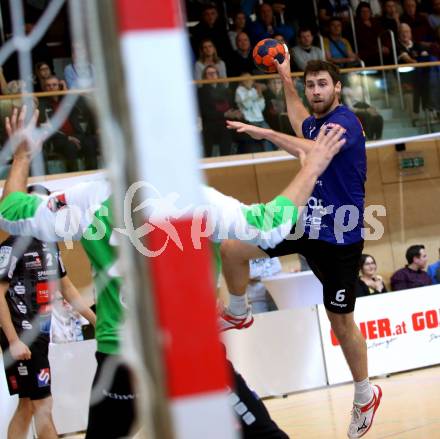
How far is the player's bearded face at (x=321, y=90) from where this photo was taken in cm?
538

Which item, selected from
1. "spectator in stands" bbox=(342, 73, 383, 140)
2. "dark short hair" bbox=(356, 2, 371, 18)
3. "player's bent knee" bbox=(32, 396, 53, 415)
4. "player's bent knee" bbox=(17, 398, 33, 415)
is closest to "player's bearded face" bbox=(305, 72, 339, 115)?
"player's bent knee" bbox=(32, 396, 53, 415)

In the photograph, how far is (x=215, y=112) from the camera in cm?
1031

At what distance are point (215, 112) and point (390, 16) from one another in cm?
418

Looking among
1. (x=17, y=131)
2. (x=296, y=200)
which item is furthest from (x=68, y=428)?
(x=296, y=200)

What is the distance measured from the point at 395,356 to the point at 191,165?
7857 mm

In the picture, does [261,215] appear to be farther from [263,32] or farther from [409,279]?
[263,32]

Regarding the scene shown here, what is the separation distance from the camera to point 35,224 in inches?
128

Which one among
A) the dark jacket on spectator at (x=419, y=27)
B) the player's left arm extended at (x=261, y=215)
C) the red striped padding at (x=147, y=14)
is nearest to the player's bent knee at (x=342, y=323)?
the player's left arm extended at (x=261, y=215)

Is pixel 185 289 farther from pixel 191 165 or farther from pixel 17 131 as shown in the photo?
pixel 17 131

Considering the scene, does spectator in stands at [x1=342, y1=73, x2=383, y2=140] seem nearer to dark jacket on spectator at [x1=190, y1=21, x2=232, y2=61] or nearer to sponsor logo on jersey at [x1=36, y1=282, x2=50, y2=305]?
dark jacket on spectator at [x1=190, y1=21, x2=232, y2=61]

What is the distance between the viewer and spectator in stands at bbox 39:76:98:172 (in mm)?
8586

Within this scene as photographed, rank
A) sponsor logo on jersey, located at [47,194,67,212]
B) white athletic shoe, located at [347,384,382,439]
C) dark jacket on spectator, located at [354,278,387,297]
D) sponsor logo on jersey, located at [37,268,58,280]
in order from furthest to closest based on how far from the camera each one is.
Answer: dark jacket on spectator, located at [354,278,387,297]
sponsor logo on jersey, located at [37,268,58,280]
white athletic shoe, located at [347,384,382,439]
sponsor logo on jersey, located at [47,194,67,212]

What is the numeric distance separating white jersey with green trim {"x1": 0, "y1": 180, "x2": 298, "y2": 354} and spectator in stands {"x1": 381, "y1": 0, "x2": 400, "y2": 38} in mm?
10288

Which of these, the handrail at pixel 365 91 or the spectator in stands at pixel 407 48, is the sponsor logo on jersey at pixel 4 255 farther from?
the spectator in stands at pixel 407 48
